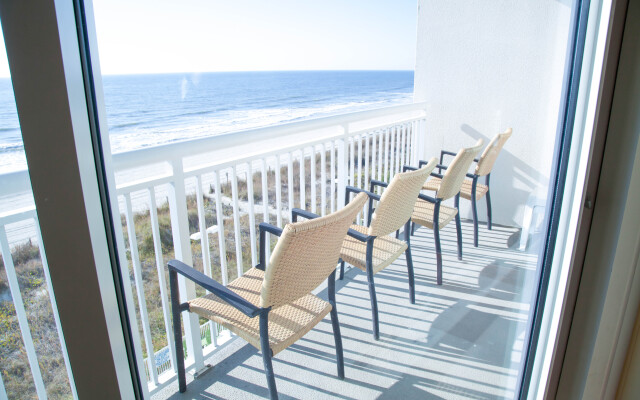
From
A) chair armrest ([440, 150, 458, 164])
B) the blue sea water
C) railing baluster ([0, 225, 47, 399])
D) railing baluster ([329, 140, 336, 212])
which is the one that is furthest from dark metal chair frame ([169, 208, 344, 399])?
chair armrest ([440, 150, 458, 164])

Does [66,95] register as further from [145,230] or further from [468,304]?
[468,304]

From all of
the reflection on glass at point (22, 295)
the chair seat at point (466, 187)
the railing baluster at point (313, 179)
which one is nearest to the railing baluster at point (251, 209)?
the railing baluster at point (313, 179)

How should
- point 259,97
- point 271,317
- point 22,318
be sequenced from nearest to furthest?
point 22,318, point 271,317, point 259,97

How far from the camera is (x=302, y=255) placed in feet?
4.38

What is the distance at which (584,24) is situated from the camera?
→ 943mm

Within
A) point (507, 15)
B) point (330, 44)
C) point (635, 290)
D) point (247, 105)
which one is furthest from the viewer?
point (247, 105)

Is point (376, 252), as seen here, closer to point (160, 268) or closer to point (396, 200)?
point (396, 200)

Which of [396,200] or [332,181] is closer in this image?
[396,200]

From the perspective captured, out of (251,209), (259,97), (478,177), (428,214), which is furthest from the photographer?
(259,97)

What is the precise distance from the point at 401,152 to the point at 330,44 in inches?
319

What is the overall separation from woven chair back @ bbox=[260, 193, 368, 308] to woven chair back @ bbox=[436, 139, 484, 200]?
46.2 inches

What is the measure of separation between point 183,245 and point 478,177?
7.23 ft

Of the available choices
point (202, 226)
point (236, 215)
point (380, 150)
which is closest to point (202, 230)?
point (202, 226)

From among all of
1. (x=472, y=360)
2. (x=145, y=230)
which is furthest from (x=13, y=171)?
(x=472, y=360)
